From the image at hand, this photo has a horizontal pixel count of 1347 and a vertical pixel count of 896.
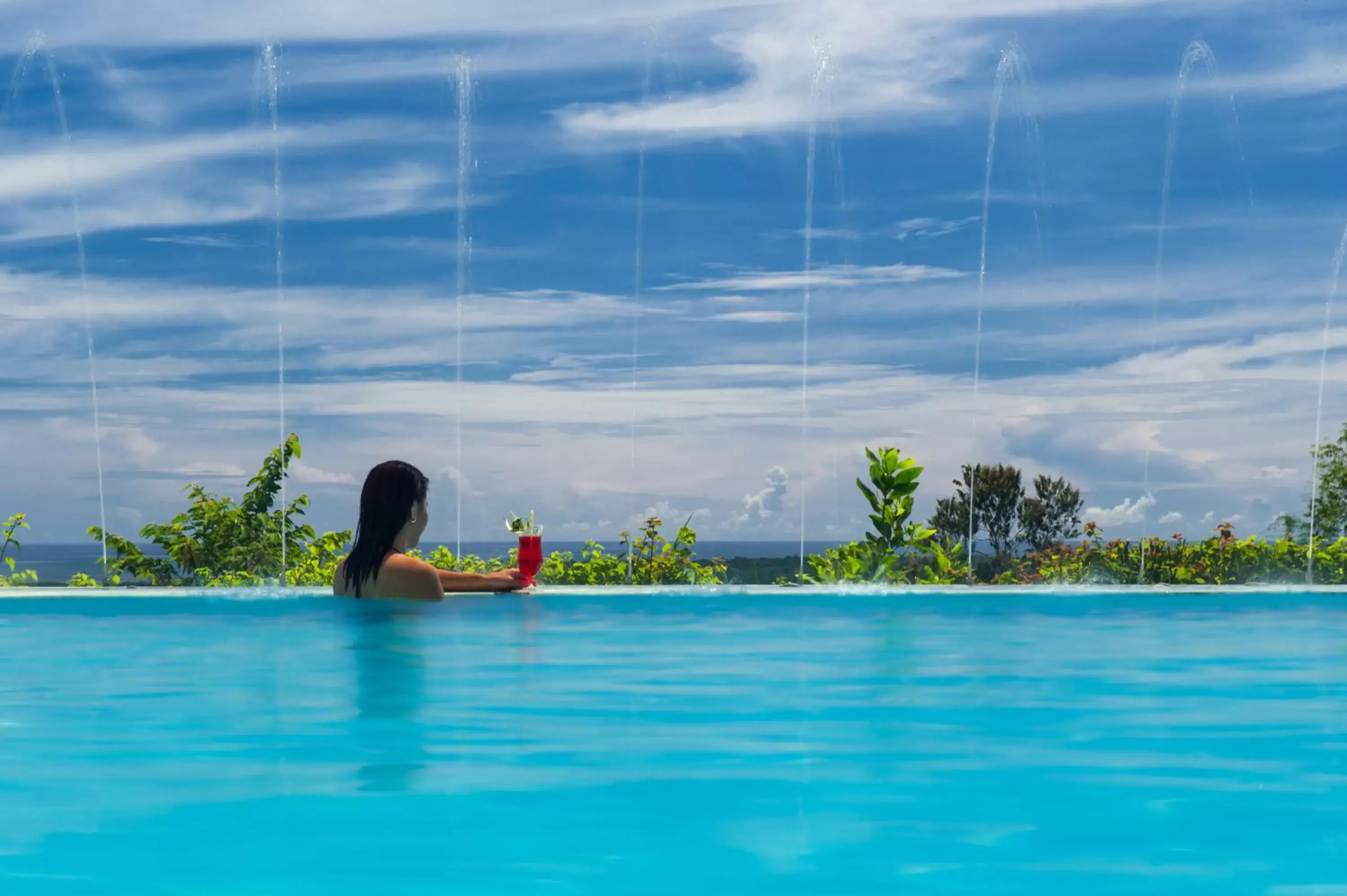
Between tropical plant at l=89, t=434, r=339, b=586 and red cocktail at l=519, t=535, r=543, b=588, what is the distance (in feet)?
14.8

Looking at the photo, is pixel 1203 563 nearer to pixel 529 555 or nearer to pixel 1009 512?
pixel 529 555

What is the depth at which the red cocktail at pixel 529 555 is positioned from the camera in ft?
30.3

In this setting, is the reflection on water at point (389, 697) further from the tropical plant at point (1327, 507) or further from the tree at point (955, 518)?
the tree at point (955, 518)

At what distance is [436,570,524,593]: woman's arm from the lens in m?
9.09

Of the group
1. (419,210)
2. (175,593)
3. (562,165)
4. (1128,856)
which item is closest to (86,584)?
(175,593)

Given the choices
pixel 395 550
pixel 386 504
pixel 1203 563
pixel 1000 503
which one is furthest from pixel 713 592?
pixel 1000 503

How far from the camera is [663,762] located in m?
4.93

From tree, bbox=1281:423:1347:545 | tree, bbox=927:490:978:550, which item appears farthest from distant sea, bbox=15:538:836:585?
tree, bbox=1281:423:1347:545

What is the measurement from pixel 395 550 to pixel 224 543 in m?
4.99

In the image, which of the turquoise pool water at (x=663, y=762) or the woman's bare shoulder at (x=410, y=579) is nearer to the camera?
the turquoise pool water at (x=663, y=762)

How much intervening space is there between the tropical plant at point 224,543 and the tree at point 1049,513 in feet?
50.7

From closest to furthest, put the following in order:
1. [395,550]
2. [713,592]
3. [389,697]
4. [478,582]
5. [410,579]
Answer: [389,697]
[410,579]
[395,550]
[478,582]
[713,592]

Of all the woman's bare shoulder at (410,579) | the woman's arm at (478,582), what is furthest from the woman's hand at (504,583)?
the woman's bare shoulder at (410,579)

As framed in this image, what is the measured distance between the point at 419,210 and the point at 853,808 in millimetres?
14385
